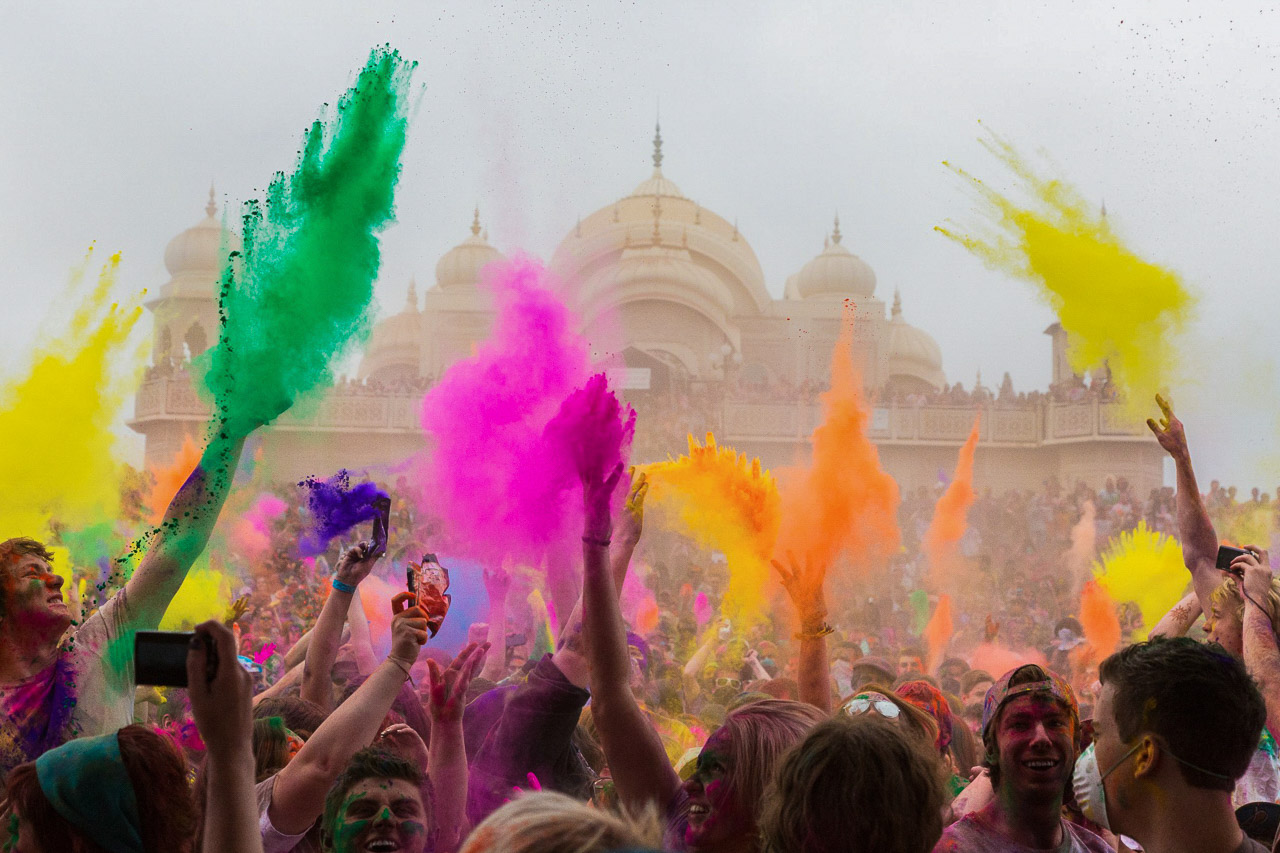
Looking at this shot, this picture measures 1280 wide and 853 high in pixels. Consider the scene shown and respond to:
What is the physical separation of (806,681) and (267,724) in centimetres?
173

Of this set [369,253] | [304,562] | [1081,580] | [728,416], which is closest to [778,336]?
[728,416]

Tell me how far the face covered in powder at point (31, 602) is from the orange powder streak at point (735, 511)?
23.8 feet

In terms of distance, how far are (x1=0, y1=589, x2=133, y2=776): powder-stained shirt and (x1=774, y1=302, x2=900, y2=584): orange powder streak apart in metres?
8.28

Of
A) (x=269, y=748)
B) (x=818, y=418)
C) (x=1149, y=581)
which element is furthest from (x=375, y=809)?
(x=818, y=418)

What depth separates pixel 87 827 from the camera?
7.73 ft

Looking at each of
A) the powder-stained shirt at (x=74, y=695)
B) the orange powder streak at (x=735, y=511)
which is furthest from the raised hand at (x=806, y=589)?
the orange powder streak at (x=735, y=511)

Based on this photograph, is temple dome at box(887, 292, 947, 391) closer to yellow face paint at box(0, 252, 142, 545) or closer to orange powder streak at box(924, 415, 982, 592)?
orange powder streak at box(924, 415, 982, 592)

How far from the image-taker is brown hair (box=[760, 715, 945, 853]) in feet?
7.48

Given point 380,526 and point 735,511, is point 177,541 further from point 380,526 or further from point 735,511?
point 735,511

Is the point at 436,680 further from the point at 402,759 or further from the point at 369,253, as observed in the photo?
the point at 369,253

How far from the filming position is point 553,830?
1731 mm

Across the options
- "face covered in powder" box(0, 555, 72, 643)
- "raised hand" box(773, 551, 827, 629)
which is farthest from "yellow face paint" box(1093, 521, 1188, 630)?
"face covered in powder" box(0, 555, 72, 643)

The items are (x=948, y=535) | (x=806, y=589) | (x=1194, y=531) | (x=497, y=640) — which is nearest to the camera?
(x=806, y=589)

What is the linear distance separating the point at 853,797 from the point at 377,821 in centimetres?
120
